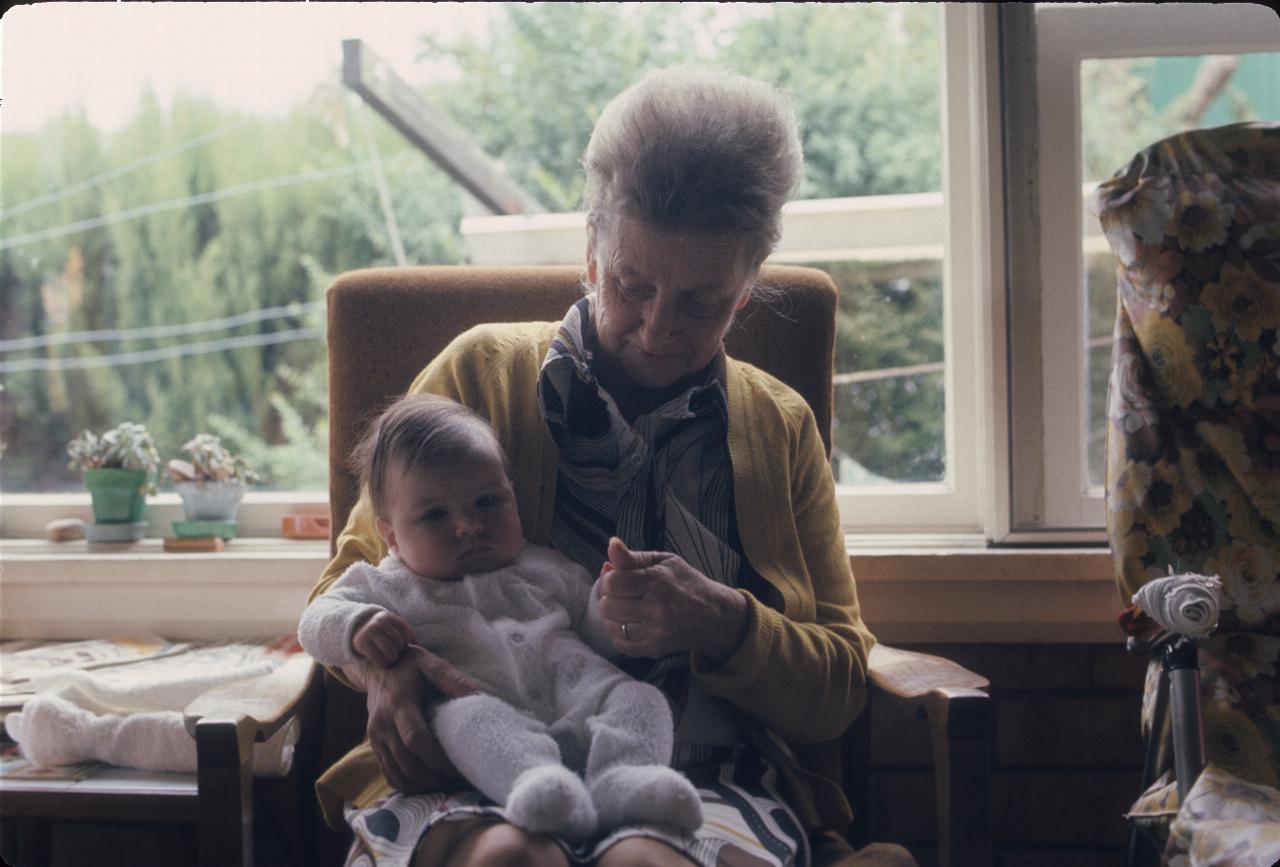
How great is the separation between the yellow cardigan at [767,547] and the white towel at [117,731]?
345 mm

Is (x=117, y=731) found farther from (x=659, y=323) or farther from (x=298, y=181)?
(x=298, y=181)

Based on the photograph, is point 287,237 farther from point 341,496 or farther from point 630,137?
point 630,137

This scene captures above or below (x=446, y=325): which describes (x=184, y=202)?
above

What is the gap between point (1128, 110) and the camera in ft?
6.91

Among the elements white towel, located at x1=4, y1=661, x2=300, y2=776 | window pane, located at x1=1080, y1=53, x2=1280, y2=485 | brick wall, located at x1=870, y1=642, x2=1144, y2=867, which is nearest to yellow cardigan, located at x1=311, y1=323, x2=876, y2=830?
white towel, located at x1=4, y1=661, x2=300, y2=776

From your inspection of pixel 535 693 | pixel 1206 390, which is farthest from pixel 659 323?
pixel 1206 390

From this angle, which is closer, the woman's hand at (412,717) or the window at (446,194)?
the woman's hand at (412,717)

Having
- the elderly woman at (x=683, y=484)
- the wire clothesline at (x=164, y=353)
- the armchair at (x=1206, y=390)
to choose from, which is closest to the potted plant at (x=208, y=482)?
the wire clothesline at (x=164, y=353)

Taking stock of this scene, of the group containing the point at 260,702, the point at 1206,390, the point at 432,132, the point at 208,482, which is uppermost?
the point at 432,132

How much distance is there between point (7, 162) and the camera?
2432 millimetres

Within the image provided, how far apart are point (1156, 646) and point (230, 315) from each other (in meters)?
1.89

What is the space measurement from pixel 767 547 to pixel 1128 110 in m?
1.22

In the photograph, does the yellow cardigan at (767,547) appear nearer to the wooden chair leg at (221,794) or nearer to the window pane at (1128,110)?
the wooden chair leg at (221,794)

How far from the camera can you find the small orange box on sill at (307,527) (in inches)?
89.7
